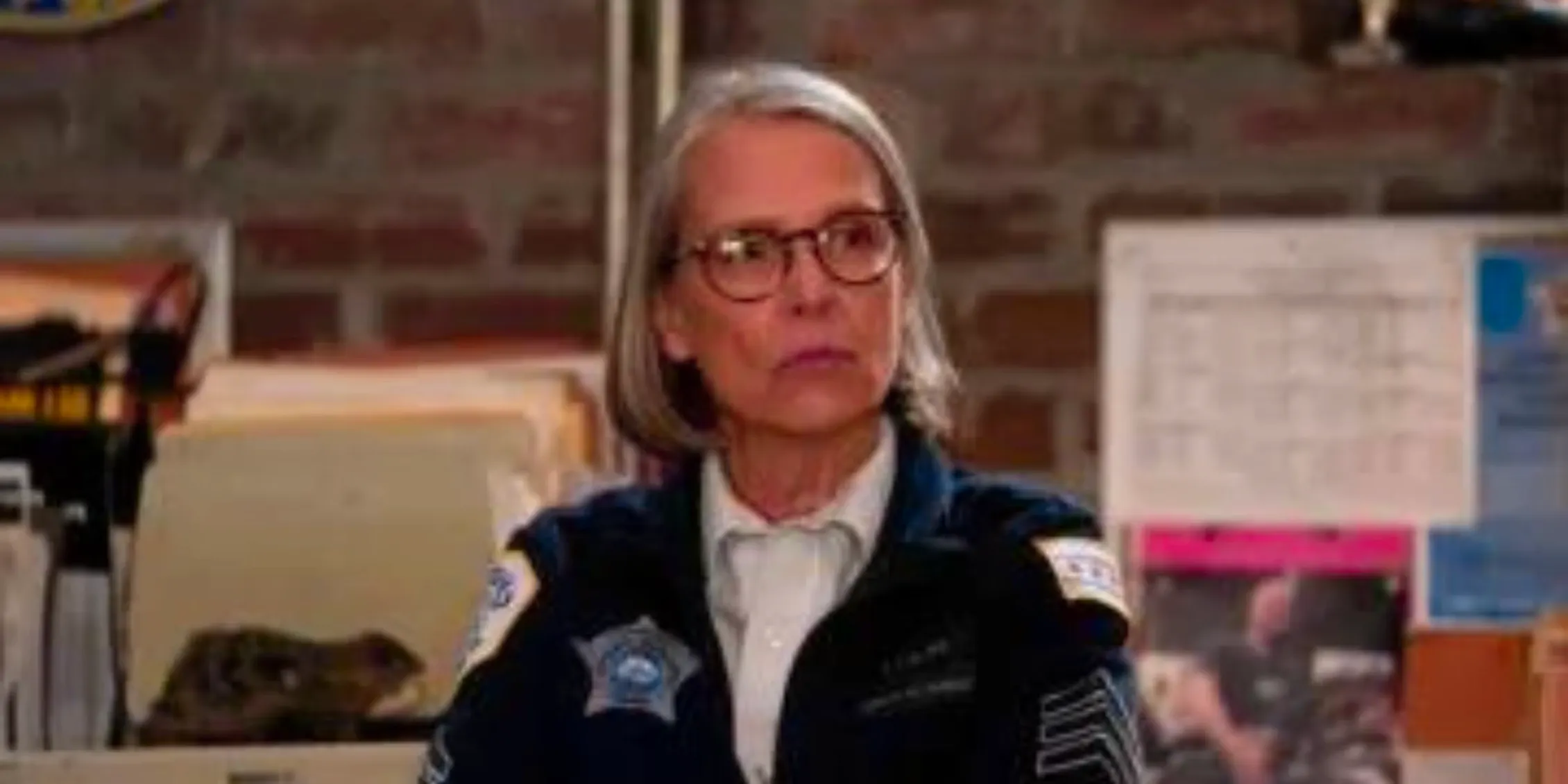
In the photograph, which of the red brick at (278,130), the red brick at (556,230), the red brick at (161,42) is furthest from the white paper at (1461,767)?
the red brick at (161,42)

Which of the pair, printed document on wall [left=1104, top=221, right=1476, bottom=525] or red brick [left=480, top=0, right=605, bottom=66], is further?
red brick [left=480, top=0, right=605, bottom=66]

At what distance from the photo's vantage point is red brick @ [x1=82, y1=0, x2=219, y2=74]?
235 centimetres

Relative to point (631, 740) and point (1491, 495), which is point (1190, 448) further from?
point (631, 740)

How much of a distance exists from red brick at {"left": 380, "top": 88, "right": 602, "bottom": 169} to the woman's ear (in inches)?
30.7

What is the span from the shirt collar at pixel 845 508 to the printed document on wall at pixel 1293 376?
758 mm

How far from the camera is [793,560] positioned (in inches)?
58.2

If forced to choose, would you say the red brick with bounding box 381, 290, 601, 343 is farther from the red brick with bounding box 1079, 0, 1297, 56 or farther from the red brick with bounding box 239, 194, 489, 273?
the red brick with bounding box 1079, 0, 1297, 56

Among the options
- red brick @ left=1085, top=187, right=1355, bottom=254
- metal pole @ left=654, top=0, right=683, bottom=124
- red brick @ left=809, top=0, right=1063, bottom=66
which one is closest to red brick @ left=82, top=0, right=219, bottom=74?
metal pole @ left=654, top=0, right=683, bottom=124

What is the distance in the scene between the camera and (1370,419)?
7.28ft

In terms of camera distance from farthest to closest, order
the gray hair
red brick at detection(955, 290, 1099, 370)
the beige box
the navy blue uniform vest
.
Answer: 1. red brick at detection(955, 290, 1099, 370)
2. the beige box
3. the gray hair
4. the navy blue uniform vest

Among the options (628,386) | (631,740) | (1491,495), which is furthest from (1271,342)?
(631,740)

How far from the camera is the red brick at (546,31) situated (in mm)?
2320

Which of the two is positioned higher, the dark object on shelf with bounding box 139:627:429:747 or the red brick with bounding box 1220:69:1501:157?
the red brick with bounding box 1220:69:1501:157

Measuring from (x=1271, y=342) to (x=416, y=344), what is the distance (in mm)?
647
